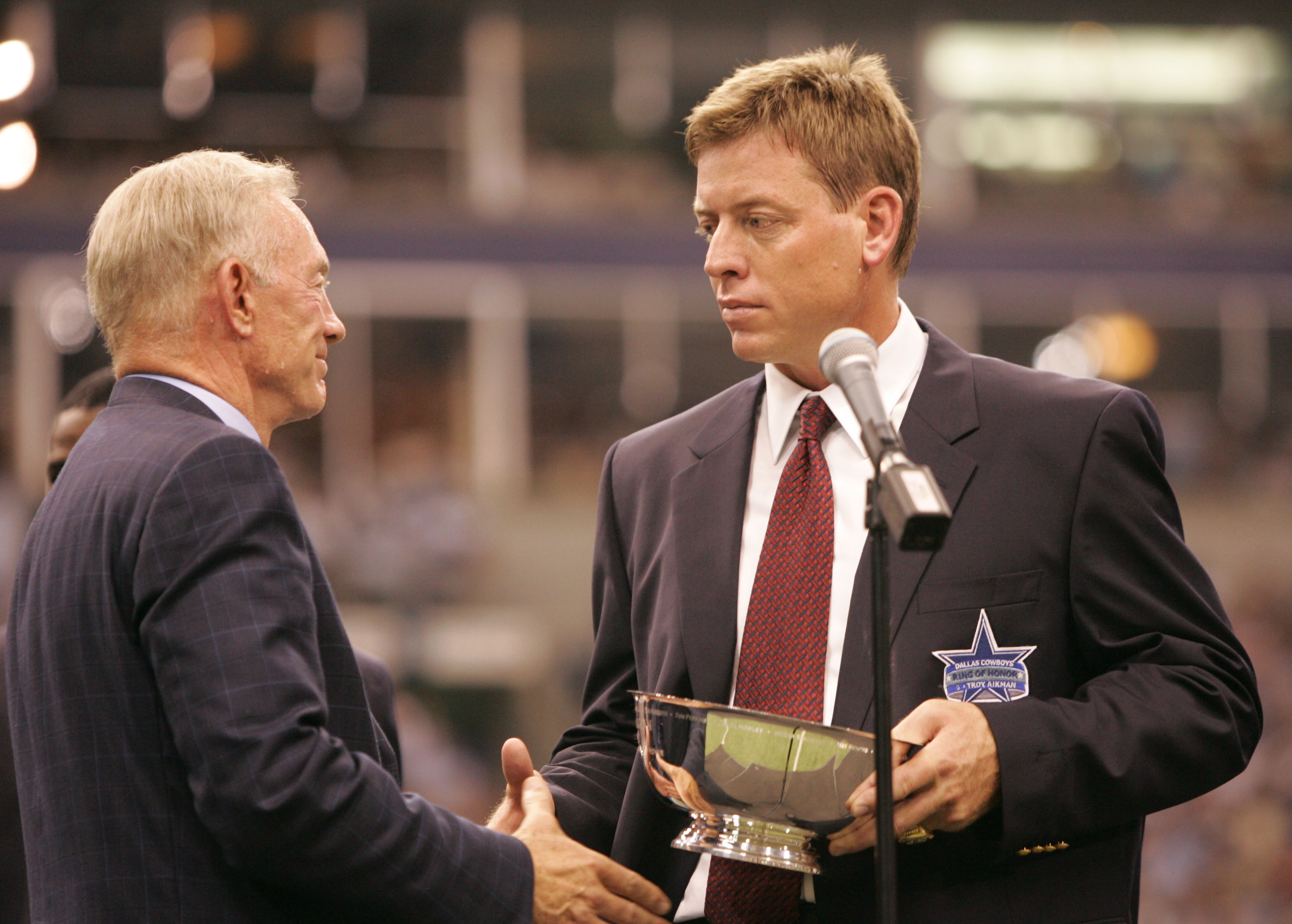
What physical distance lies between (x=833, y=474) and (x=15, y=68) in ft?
38.5

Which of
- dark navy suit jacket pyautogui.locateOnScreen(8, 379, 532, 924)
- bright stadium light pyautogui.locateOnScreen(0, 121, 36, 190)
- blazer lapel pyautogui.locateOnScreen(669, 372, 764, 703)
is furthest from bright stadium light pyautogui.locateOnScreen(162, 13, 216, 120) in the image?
dark navy suit jacket pyautogui.locateOnScreen(8, 379, 532, 924)

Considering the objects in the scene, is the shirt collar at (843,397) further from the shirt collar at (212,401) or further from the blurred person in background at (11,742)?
the blurred person in background at (11,742)

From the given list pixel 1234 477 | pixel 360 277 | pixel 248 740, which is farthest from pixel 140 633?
pixel 1234 477

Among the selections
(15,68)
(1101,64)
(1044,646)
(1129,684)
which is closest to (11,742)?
(1044,646)

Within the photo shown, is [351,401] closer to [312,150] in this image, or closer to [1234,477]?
[312,150]

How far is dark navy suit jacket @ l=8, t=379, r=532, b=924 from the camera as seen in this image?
1629 millimetres

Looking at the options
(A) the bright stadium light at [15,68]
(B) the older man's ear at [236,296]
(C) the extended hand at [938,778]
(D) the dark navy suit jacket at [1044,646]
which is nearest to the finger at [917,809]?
(C) the extended hand at [938,778]

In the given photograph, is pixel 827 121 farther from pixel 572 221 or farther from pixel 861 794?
pixel 572 221

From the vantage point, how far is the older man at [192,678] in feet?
5.36

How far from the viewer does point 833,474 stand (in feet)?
7.10

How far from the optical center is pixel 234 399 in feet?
6.33

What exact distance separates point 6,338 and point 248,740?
11556 mm

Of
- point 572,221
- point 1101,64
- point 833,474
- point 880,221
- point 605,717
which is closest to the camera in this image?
point 833,474

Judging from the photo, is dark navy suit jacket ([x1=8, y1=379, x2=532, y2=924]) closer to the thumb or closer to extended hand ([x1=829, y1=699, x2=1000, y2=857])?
the thumb
